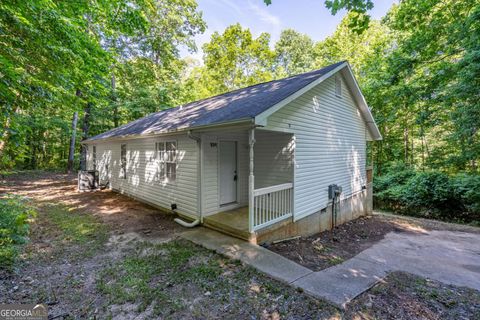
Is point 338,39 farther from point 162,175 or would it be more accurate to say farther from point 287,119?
point 162,175

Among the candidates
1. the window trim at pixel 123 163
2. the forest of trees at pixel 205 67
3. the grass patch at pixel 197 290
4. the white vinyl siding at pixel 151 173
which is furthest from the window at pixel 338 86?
the window trim at pixel 123 163

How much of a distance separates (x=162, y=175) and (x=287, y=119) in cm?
459

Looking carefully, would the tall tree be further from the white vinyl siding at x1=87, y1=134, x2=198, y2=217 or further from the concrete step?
the concrete step

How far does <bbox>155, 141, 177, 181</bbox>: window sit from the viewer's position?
7.15m

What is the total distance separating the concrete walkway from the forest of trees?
4448 mm

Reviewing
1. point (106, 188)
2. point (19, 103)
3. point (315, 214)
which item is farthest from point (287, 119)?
point (106, 188)

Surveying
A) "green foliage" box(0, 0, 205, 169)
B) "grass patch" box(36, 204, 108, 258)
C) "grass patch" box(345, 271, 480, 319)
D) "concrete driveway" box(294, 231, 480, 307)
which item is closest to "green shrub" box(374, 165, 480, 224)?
"concrete driveway" box(294, 231, 480, 307)

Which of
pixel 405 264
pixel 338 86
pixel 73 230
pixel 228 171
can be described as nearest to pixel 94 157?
pixel 73 230

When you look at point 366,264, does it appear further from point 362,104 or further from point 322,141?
point 362,104

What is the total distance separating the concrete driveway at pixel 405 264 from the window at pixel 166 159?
5.04 meters

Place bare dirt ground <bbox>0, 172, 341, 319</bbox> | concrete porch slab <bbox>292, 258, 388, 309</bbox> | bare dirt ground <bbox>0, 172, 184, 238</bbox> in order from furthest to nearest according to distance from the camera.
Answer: bare dirt ground <bbox>0, 172, 184, 238</bbox> < concrete porch slab <bbox>292, 258, 388, 309</bbox> < bare dirt ground <bbox>0, 172, 341, 319</bbox>

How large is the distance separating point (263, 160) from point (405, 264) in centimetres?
431

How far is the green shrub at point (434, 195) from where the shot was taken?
34.5 ft

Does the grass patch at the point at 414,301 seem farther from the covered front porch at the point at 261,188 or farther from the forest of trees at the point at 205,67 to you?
the forest of trees at the point at 205,67
